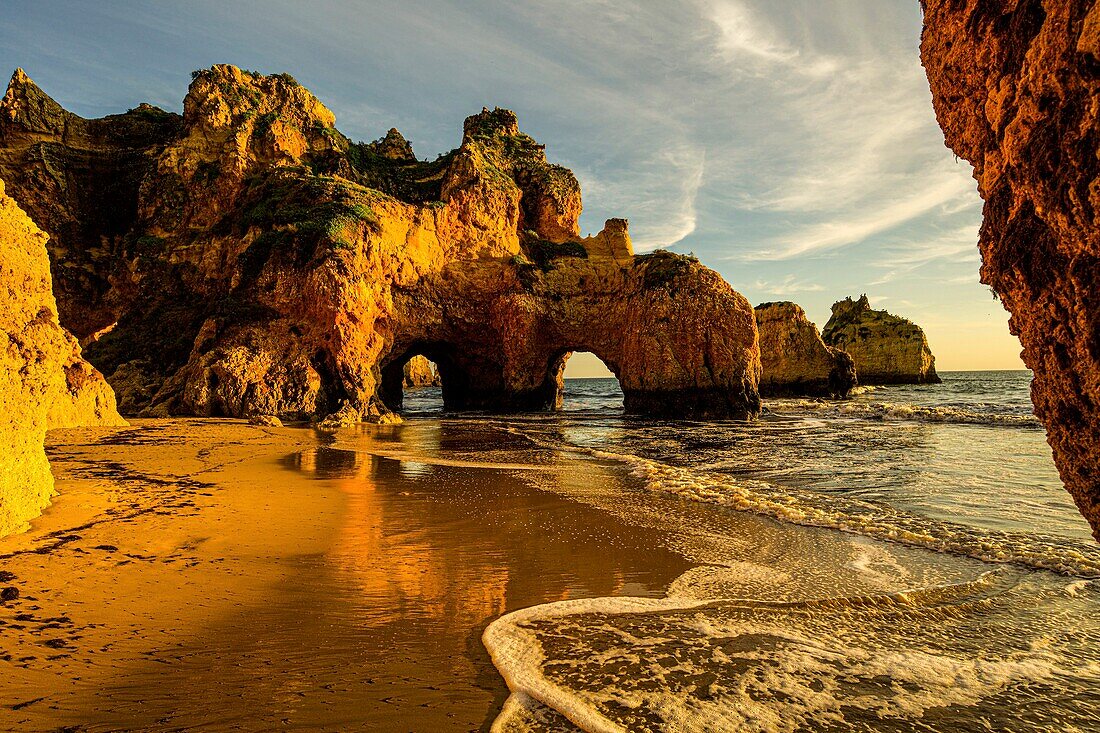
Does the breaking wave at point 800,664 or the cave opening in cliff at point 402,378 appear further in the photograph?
the cave opening in cliff at point 402,378

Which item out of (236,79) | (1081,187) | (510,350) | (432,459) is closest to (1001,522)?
(1081,187)

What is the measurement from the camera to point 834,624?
4309 mm

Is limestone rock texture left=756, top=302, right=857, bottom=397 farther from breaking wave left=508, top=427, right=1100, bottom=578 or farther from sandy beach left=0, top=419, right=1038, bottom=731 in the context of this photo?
sandy beach left=0, top=419, right=1038, bottom=731

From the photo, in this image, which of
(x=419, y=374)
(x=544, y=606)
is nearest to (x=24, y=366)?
(x=544, y=606)

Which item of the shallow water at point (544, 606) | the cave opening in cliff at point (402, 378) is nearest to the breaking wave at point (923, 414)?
the shallow water at point (544, 606)

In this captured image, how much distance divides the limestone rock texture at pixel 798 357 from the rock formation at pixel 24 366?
44.4 meters

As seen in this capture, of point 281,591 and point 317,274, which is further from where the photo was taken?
point 317,274

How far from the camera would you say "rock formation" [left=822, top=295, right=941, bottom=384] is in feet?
195

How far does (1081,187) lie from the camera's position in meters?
2.44

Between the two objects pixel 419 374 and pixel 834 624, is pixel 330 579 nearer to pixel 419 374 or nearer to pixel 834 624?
pixel 834 624

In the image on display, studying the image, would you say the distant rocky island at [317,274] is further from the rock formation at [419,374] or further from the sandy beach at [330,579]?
the rock formation at [419,374]

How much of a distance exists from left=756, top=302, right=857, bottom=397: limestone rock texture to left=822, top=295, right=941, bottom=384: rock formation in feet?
60.0

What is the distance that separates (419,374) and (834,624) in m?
86.3

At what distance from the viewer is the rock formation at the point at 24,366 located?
5711mm
